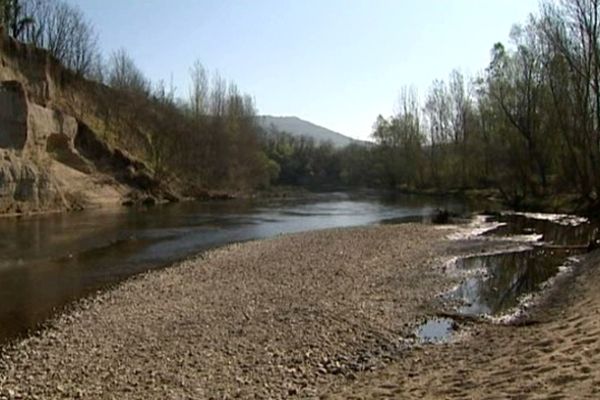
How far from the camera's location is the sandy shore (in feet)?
31.1

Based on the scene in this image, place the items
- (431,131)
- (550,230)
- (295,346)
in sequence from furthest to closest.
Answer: (431,131), (550,230), (295,346)

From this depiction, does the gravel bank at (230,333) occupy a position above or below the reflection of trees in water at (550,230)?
below

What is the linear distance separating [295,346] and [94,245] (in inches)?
872

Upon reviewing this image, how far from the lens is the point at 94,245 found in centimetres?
3131

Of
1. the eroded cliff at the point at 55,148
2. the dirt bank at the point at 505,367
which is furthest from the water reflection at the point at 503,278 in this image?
the eroded cliff at the point at 55,148

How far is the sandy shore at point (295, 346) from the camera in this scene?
9.47 m

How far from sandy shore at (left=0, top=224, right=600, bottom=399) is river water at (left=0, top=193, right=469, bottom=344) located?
170cm

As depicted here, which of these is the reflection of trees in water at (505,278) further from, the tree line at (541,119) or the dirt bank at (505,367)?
the tree line at (541,119)

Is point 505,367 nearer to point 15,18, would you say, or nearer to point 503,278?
point 503,278

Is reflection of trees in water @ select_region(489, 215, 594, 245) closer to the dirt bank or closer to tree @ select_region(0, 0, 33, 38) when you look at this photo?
the dirt bank

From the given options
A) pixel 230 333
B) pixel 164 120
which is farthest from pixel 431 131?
pixel 230 333

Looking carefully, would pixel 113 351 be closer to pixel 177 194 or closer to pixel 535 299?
pixel 535 299

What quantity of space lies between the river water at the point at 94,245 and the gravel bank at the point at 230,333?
172 cm

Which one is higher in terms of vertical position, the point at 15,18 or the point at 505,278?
the point at 15,18
